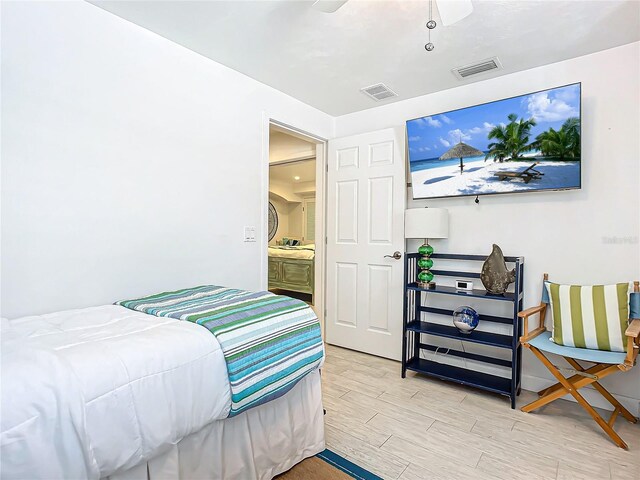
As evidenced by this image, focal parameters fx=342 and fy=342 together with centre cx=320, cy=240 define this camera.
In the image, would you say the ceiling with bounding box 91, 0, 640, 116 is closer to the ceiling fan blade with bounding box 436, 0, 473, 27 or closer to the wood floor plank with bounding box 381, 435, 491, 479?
the ceiling fan blade with bounding box 436, 0, 473, 27

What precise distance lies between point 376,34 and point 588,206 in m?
1.91

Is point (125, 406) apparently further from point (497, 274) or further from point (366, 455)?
point (497, 274)

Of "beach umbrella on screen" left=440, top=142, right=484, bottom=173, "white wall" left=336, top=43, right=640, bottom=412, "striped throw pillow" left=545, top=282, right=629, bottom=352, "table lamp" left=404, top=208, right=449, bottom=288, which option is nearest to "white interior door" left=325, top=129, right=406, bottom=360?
"table lamp" left=404, top=208, right=449, bottom=288

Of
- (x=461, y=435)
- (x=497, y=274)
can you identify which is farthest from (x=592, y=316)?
(x=461, y=435)

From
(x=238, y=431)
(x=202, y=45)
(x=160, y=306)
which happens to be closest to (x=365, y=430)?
(x=238, y=431)

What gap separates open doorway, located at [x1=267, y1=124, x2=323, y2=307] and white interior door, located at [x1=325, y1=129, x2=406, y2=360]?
0.81 feet

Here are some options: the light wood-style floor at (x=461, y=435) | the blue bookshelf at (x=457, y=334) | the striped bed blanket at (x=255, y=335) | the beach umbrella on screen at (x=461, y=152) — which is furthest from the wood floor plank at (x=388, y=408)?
the beach umbrella on screen at (x=461, y=152)

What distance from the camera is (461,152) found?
2.82 metres

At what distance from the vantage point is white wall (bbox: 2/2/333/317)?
171 cm

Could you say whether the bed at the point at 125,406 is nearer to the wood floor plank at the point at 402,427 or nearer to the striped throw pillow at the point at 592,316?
the wood floor plank at the point at 402,427

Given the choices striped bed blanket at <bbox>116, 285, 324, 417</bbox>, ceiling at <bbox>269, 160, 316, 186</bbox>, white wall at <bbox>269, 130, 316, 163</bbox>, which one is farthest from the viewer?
ceiling at <bbox>269, 160, 316, 186</bbox>

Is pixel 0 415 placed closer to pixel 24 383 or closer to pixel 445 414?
pixel 24 383

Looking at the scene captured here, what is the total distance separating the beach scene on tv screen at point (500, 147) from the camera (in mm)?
2363

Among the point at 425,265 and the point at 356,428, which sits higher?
the point at 425,265
